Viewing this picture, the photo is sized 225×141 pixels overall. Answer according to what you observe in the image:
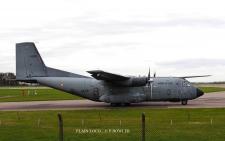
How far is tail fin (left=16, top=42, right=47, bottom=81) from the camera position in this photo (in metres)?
38.8

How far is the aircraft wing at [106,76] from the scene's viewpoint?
113ft

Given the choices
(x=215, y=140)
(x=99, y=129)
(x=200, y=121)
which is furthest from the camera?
(x=200, y=121)

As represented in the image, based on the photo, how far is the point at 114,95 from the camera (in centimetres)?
3809

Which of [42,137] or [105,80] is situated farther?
[105,80]

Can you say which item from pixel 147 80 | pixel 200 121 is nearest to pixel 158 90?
pixel 147 80

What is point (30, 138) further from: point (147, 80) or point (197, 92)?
point (197, 92)

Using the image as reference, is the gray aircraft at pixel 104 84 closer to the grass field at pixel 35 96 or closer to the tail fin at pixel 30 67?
the tail fin at pixel 30 67

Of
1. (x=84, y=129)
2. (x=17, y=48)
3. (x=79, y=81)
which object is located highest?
(x=17, y=48)

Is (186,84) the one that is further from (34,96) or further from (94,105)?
(34,96)

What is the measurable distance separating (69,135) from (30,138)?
1.98 meters

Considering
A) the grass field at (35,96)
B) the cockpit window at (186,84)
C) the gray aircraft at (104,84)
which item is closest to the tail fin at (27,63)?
the gray aircraft at (104,84)

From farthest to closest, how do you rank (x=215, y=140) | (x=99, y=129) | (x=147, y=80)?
(x=147, y=80)
(x=99, y=129)
(x=215, y=140)

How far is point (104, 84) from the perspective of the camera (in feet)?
125

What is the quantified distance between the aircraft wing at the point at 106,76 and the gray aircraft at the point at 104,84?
0.09m
